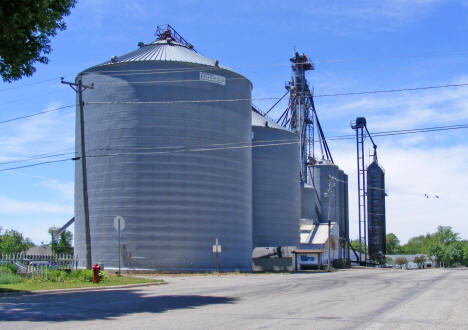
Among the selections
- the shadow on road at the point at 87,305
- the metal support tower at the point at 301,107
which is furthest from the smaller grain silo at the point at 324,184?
the shadow on road at the point at 87,305

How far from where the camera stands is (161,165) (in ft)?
125

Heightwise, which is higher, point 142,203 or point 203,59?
point 203,59

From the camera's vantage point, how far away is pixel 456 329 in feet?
36.8

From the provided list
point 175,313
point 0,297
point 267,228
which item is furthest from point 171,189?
point 175,313

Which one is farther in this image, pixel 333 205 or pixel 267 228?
pixel 333 205

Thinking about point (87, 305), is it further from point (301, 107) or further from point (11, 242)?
point (11, 242)

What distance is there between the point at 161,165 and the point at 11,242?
8505 cm

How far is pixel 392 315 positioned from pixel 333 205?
67.3 meters

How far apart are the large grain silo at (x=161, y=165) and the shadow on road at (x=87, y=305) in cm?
1881

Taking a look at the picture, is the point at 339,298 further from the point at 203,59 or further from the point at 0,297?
the point at 203,59

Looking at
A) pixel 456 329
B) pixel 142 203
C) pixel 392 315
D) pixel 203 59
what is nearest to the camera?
pixel 456 329

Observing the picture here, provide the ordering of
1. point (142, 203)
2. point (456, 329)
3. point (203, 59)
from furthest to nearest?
point (203, 59), point (142, 203), point (456, 329)

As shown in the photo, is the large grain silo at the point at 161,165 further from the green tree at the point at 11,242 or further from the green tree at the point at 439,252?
the green tree at the point at 439,252

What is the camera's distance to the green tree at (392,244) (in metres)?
188
